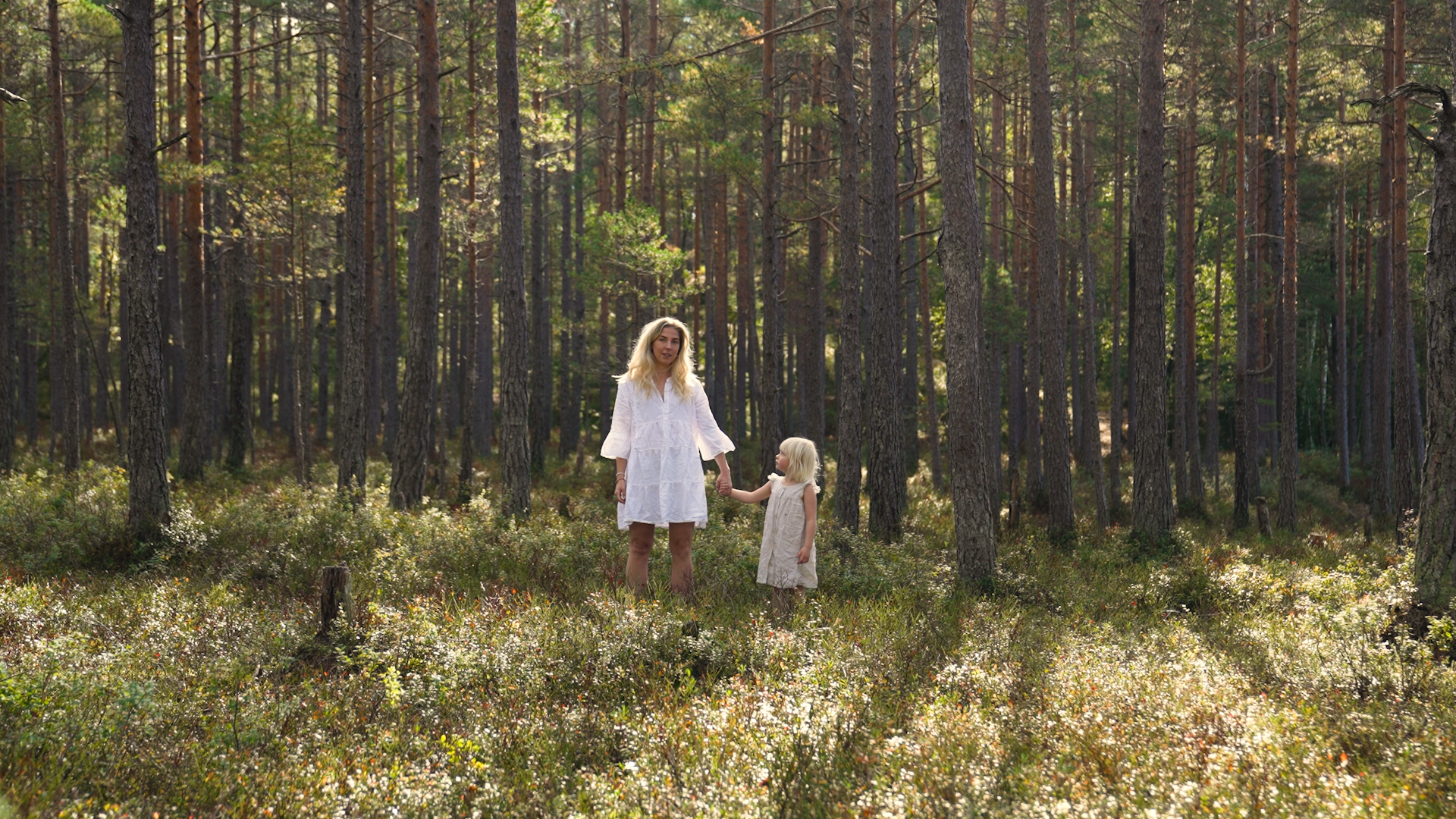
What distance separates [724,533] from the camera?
10.8 metres

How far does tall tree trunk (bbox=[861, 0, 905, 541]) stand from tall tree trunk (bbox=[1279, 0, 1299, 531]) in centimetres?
974

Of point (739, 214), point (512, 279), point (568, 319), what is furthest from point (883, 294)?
point (568, 319)

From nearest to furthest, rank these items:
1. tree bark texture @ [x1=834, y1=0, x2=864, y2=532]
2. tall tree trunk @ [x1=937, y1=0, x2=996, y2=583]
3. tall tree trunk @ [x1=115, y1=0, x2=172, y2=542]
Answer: tall tree trunk @ [x1=115, y1=0, x2=172, y2=542] → tall tree trunk @ [x1=937, y1=0, x2=996, y2=583] → tree bark texture @ [x1=834, y1=0, x2=864, y2=532]

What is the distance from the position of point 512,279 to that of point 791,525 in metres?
6.85

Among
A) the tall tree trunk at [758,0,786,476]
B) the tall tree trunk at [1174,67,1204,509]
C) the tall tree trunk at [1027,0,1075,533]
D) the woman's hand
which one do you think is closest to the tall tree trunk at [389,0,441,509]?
the tall tree trunk at [758,0,786,476]

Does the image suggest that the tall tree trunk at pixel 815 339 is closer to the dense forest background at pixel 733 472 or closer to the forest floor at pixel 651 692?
the dense forest background at pixel 733 472

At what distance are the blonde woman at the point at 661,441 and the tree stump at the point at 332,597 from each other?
185 cm

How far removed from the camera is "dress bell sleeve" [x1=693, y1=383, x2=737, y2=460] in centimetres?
677

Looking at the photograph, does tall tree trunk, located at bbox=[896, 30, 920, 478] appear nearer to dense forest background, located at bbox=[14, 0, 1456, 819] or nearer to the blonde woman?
dense forest background, located at bbox=[14, 0, 1456, 819]

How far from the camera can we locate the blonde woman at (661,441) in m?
6.57

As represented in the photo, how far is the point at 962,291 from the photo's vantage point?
29.7ft

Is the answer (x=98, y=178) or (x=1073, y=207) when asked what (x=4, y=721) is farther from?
(x=1073, y=207)

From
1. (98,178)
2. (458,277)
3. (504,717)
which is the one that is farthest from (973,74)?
(458,277)

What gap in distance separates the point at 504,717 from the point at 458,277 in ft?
106
